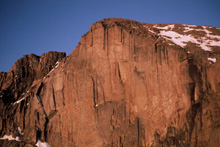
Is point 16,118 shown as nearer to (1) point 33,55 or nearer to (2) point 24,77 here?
(2) point 24,77

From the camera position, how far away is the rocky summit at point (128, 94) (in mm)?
55094

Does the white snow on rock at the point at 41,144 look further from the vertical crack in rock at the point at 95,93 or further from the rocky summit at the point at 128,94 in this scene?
the vertical crack in rock at the point at 95,93

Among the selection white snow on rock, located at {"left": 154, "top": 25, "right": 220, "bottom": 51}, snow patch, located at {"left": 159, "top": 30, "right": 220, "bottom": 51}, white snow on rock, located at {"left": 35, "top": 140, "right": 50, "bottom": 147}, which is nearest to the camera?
snow patch, located at {"left": 159, "top": 30, "right": 220, "bottom": 51}

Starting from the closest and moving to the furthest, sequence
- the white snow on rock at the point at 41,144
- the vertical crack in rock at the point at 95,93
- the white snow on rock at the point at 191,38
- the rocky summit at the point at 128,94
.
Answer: the rocky summit at the point at 128,94 < the vertical crack in rock at the point at 95,93 < the white snow on rock at the point at 191,38 < the white snow on rock at the point at 41,144

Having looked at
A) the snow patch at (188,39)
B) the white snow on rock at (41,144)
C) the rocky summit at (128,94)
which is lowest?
the white snow on rock at (41,144)

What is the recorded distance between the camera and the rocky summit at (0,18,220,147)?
55094mm

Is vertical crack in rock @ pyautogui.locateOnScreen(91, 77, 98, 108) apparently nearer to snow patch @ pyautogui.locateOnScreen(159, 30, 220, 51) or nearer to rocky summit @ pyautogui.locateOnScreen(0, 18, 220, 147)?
rocky summit @ pyautogui.locateOnScreen(0, 18, 220, 147)

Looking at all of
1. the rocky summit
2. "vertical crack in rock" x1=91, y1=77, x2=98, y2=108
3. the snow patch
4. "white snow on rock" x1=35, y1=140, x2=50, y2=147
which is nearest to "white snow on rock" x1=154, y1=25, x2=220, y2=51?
the snow patch

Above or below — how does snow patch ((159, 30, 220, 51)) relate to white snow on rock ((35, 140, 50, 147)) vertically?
above

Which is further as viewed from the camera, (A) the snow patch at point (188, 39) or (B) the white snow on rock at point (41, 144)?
(B) the white snow on rock at point (41, 144)

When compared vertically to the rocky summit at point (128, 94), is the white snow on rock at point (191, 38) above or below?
above

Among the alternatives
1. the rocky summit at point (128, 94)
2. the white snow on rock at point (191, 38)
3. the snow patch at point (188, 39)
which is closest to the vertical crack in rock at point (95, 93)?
the rocky summit at point (128, 94)

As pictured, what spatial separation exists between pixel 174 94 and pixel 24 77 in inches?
1529

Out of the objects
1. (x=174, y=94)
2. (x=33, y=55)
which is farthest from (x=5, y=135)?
(x=174, y=94)
